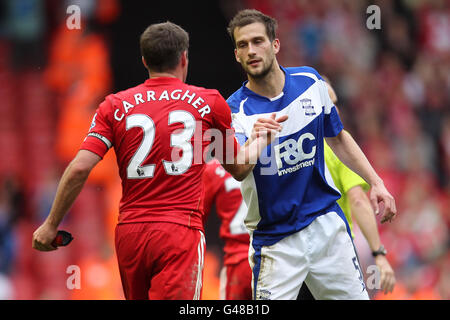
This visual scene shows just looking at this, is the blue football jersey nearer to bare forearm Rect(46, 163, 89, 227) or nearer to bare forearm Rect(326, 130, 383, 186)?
bare forearm Rect(326, 130, 383, 186)

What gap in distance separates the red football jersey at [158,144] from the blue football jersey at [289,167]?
56 cm

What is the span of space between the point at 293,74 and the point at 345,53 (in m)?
7.14

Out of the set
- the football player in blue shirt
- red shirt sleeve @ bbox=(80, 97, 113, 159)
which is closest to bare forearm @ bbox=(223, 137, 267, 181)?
the football player in blue shirt

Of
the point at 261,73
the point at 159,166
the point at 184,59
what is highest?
the point at 184,59

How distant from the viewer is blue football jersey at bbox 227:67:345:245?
Result: 4258mm

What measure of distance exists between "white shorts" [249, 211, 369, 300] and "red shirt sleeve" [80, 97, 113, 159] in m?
1.30

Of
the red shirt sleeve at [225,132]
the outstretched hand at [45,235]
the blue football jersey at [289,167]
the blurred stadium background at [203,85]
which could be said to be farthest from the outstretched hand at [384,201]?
the blurred stadium background at [203,85]

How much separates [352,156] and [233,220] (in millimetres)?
1572

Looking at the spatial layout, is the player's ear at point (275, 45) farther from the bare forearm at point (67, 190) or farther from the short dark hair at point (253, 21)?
the bare forearm at point (67, 190)

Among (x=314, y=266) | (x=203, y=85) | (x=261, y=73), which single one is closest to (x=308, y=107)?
(x=261, y=73)

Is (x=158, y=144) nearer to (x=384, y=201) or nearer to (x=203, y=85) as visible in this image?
(x=384, y=201)

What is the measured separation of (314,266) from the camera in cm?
420

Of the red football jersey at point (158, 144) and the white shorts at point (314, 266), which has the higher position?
the red football jersey at point (158, 144)

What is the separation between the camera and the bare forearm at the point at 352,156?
4352 millimetres
